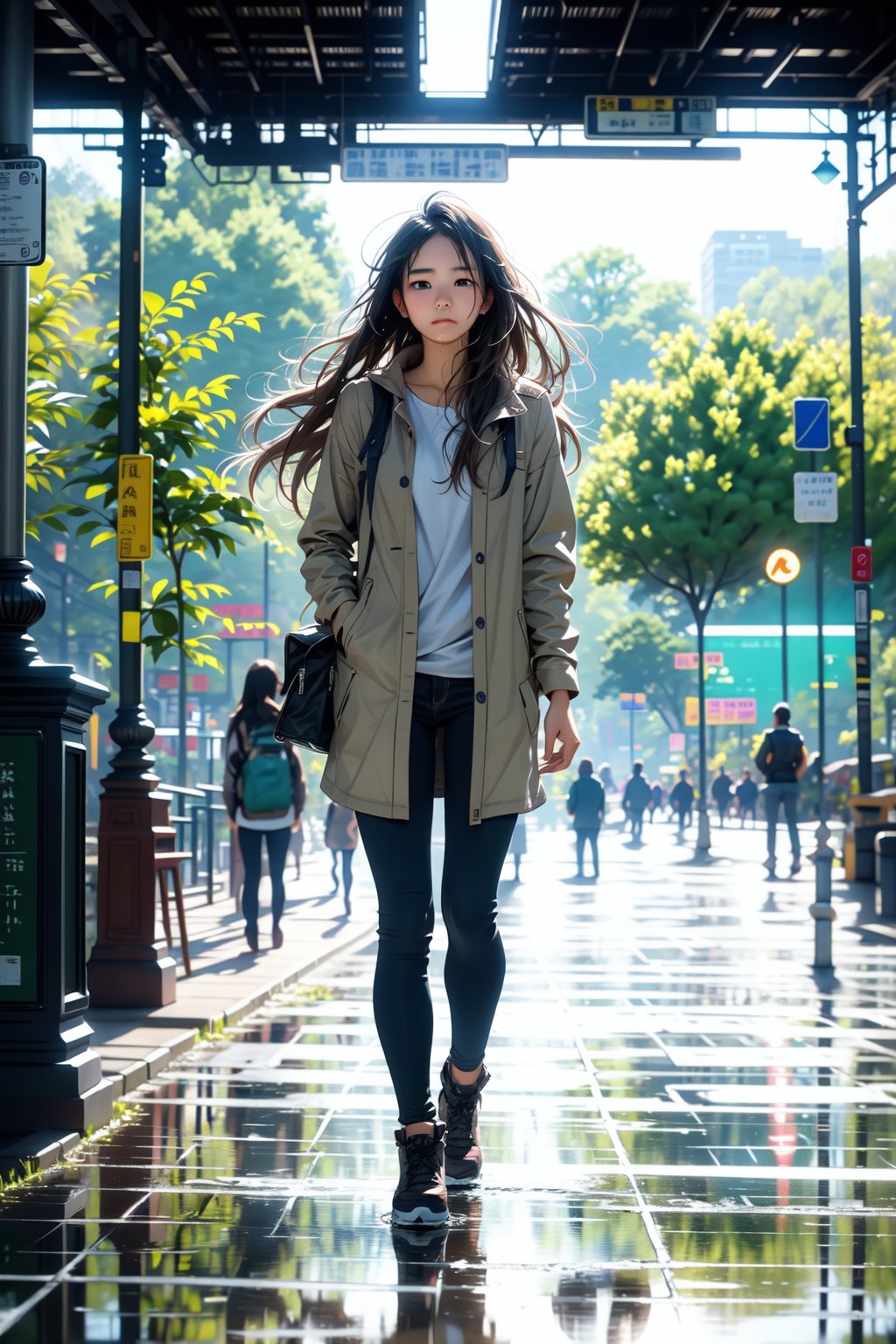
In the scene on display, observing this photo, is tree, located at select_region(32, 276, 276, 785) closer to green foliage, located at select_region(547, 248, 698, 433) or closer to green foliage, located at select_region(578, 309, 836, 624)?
green foliage, located at select_region(578, 309, 836, 624)

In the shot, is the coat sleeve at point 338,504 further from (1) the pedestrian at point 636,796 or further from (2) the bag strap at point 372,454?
(1) the pedestrian at point 636,796

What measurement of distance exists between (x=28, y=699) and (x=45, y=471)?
21.7ft

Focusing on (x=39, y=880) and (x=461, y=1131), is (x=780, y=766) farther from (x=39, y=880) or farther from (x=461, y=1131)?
(x=461, y=1131)

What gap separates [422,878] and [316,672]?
54 cm

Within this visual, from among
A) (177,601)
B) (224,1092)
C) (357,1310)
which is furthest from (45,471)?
(357,1310)

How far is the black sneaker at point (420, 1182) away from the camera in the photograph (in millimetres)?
3832

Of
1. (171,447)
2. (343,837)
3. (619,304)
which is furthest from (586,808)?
(619,304)

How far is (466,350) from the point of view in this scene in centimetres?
443

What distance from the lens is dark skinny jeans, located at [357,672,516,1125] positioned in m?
3.99

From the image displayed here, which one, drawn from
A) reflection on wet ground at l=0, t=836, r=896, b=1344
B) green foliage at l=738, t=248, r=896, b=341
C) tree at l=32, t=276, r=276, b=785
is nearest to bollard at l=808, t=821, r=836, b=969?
reflection on wet ground at l=0, t=836, r=896, b=1344

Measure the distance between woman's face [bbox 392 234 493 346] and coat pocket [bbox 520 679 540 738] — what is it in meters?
0.88

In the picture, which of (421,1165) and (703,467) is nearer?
(421,1165)

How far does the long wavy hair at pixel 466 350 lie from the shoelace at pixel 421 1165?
1.51m

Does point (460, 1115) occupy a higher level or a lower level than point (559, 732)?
lower
